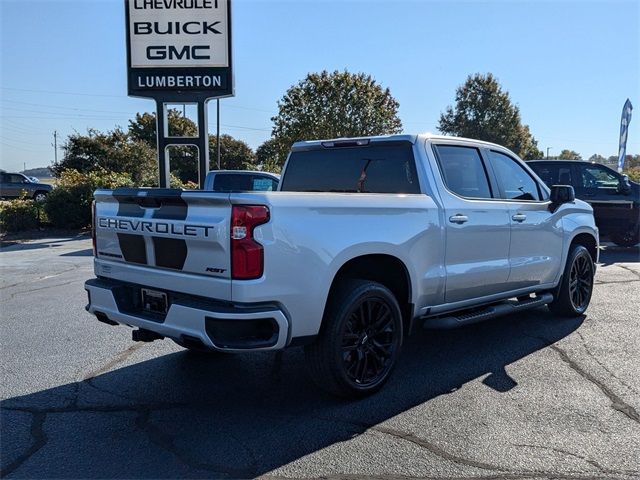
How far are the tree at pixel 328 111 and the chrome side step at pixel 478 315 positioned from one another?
80.1ft

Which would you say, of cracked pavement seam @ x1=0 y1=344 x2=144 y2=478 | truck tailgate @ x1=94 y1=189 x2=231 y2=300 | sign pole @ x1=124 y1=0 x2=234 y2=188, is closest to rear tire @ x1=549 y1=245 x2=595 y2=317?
truck tailgate @ x1=94 y1=189 x2=231 y2=300

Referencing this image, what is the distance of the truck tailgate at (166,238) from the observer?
3453mm

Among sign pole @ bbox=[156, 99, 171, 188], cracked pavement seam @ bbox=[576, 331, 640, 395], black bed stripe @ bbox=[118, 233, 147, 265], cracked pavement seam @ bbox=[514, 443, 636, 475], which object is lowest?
cracked pavement seam @ bbox=[514, 443, 636, 475]

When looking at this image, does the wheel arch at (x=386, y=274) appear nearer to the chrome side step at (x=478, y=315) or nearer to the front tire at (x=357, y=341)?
the front tire at (x=357, y=341)

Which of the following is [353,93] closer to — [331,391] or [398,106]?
[398,106]

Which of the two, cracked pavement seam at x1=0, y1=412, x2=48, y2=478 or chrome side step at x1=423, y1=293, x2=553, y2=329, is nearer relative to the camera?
cracked pavement seam at x1=0, y1=412, x2=48, y2=478

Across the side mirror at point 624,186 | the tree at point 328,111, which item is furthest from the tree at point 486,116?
the side mirror at point 624,186

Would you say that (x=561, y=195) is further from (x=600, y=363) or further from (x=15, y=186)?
(x=15, y=186)

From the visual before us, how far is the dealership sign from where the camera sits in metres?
13.1

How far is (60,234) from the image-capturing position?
1688 centimetres

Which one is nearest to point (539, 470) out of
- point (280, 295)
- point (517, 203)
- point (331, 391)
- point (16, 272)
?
point (331, 391)

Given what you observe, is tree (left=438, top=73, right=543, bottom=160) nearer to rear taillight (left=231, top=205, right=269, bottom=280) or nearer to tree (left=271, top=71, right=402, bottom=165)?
tree (left=271, top=71, right=402, bottom=165)

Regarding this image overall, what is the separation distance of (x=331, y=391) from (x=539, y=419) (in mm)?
1427

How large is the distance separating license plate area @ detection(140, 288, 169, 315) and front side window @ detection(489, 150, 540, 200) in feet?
11.3
